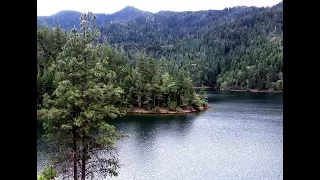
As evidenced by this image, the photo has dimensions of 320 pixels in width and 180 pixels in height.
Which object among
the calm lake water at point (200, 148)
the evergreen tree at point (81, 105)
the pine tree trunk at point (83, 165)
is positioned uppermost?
the evergreen tree at point (81, 105)

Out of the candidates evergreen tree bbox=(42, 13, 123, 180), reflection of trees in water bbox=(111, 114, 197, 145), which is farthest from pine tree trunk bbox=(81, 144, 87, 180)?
reflection of trees in water bbox=(111, 114, 197, 145)

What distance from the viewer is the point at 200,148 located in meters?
29.3

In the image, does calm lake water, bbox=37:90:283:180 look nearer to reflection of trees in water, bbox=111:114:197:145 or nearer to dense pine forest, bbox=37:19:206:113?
reflection of trees in water, bbox=111:114:197:145

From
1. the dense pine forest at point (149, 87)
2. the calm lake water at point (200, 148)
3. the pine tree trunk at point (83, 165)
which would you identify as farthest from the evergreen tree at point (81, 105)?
the dense pine forest at point (149, 87)

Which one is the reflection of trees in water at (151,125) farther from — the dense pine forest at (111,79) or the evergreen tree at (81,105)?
the evergreen tree at (81,105)

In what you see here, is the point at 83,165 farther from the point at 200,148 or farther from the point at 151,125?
the point at 151,125

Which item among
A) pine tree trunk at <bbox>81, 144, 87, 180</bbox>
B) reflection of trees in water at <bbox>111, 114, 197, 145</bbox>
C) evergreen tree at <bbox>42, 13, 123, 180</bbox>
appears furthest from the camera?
reflection of trees in water at <bbox>111, 114, 197, 145</bbox>

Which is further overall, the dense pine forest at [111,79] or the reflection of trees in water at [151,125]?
the reflection of trees in water at [151,125]

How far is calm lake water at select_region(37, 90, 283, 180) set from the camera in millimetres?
22344

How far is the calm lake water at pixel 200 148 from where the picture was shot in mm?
22344

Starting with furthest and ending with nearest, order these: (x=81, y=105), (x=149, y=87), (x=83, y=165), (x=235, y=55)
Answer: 1. (x=235, y=55)
2. (x=149, y=87)
3. (x=81, y=105)
4. (x=83, y=165)

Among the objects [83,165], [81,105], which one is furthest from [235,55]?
[83,165]
